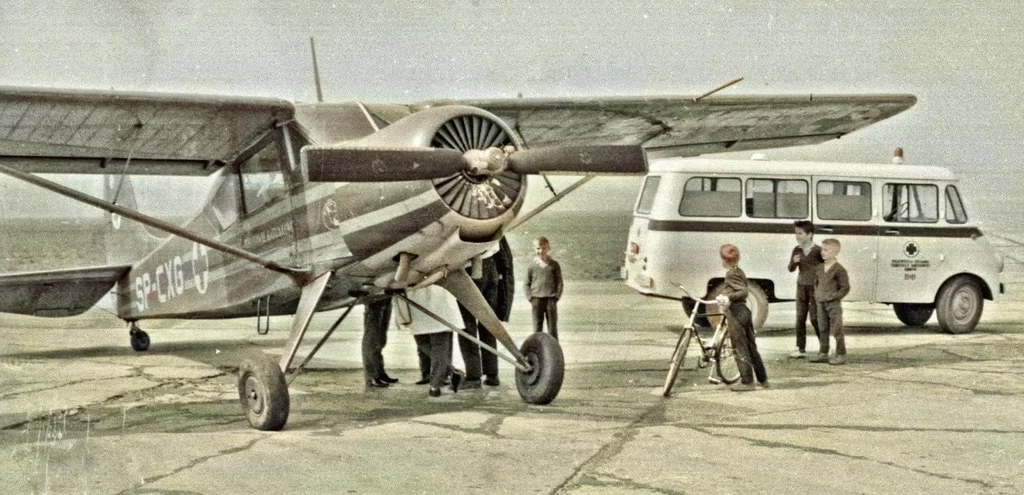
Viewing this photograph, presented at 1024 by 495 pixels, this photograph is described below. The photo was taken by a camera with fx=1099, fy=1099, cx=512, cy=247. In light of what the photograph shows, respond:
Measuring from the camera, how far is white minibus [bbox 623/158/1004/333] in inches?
533

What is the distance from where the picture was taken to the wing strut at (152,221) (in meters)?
7.18

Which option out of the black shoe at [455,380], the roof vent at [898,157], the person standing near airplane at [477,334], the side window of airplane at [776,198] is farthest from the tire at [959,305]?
the black shoe at [455,380]

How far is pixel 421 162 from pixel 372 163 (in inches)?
11.7

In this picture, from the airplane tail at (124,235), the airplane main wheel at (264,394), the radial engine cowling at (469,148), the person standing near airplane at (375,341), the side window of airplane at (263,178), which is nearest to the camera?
the radial engine cowling at (469,148)

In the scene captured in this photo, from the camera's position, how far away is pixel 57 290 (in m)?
11.5

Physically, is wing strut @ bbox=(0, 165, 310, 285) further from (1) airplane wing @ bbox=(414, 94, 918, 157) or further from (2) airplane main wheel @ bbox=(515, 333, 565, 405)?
(1) airplane wing @ bbox=(414, 94, 918, 157)

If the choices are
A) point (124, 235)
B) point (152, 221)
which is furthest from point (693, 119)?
point (124, 235)

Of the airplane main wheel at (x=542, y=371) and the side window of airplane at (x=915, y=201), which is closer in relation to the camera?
the airplane main wheel at (x=542, y=371)

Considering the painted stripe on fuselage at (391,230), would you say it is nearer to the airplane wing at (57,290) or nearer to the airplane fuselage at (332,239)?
the airplane fuselage at (332,239)

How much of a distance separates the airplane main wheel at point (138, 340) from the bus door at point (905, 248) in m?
8.86

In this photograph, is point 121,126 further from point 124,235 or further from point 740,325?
point 740,325

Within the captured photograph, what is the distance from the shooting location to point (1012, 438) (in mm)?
7031

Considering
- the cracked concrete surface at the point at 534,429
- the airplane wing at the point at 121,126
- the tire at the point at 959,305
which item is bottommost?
the cracked concrete surface at the point at 534,429

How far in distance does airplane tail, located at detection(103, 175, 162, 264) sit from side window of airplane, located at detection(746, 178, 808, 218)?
7054 mm
